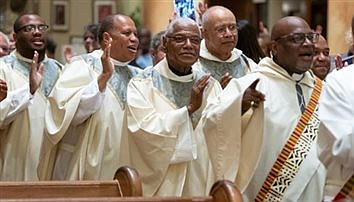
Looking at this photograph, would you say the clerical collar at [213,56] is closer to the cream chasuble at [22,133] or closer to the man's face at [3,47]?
the cream chasuble at [22,133]

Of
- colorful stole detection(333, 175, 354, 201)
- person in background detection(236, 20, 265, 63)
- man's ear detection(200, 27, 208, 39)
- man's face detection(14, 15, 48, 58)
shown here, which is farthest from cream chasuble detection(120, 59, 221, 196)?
colorful stole detection(333, 175, 354, 201)

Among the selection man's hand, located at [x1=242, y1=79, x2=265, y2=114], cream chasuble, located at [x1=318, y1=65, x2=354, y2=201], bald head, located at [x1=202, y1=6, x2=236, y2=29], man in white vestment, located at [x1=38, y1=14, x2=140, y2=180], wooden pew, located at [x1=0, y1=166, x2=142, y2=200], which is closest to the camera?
cream chasuble, located at [x1=318, y1=65, x2=354, y2=201]

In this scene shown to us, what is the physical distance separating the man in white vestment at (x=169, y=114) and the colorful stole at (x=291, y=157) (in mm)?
573

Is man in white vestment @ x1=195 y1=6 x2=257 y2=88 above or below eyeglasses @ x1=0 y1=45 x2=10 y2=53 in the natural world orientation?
above

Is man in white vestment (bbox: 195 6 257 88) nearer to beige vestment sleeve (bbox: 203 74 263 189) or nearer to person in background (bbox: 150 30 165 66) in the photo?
person in background (bbox: 150 30 165 66)

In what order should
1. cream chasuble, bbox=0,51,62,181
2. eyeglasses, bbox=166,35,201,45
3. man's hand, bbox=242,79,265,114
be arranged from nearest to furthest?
man's hand, bbox=242,79,265,114 < eyeglasses, bbox=166,35,201,45 < cream chasuble, bbox=0,51,62,181

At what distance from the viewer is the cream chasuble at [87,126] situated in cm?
635

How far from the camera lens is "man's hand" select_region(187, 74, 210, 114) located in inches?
225

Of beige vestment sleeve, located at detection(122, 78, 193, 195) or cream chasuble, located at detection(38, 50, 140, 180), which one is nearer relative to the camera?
beige vestment sleeve, located at detection(122, 78, 193, 195)

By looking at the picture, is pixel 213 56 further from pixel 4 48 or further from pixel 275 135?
pixel 4 48

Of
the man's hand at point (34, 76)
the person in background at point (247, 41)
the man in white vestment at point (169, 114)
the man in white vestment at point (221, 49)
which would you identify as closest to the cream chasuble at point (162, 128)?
the man in white vestment at point (169, 114)

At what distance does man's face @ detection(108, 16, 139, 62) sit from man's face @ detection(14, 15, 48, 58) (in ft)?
1.89

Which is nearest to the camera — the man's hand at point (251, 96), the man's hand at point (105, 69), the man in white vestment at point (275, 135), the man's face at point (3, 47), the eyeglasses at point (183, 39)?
the man's hand at point (251, 96)

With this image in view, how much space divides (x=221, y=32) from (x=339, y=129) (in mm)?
1970
